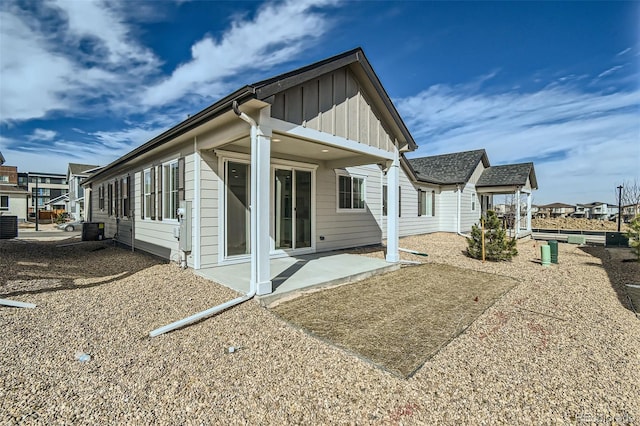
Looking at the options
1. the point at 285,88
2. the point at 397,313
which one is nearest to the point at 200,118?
the point at 285,88

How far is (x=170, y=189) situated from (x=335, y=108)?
4.31m

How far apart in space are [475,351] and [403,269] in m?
4.10

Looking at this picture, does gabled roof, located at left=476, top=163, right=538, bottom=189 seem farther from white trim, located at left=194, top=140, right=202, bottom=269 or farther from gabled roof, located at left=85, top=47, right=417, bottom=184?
white trim, located at left=194, top=140, right=202, bottom=269

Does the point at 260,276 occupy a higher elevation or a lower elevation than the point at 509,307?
higher

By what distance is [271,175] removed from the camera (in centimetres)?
709

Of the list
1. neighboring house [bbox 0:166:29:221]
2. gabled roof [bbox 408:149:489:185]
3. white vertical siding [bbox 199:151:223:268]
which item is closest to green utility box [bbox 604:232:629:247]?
gabled roof [bbox 408:149:489:185]

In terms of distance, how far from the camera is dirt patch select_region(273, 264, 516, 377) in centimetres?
312

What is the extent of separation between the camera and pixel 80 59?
29.7ft

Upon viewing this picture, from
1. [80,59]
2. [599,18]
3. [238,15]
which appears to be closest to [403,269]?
[238,15]

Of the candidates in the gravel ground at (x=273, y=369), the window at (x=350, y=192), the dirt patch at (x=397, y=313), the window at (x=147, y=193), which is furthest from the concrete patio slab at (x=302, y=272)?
the window at (x=147, y=193)

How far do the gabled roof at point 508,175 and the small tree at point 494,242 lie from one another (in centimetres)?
915

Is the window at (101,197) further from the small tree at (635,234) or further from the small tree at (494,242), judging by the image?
the small tree at (635,234)

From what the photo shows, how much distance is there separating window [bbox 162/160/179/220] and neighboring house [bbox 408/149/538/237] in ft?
35.7

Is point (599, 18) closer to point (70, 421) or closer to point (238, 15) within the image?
point (238, 15)
